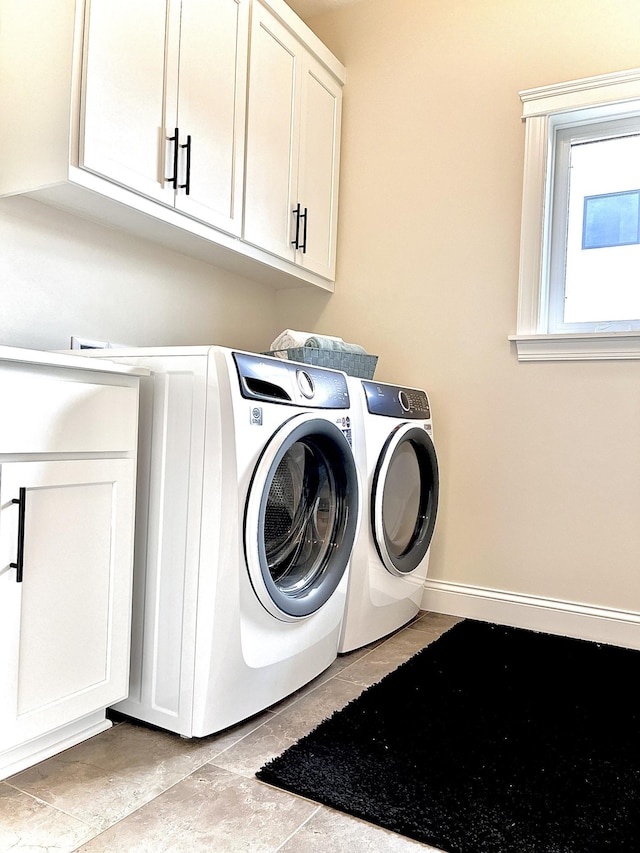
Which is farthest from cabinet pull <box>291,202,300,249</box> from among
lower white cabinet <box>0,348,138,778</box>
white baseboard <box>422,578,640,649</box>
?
white baseboard <box>422,578,640,649</box>

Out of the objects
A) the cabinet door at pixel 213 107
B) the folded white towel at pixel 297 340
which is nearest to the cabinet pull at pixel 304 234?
the cabinet door at pixel 213 107

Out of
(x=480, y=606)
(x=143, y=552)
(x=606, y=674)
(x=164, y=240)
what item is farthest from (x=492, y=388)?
(x=143, y=552)

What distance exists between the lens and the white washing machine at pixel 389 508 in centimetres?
205

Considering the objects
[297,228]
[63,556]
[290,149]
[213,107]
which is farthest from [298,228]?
[63,556]

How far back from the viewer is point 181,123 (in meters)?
1.93

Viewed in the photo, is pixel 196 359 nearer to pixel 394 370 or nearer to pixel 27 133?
pixel 27 133

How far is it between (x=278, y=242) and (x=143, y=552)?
133cm

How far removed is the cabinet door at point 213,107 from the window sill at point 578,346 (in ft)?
3.68

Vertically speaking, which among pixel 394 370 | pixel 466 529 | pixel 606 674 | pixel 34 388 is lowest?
pixel 606 674

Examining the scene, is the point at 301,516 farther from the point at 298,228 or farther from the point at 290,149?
the point at 290,149

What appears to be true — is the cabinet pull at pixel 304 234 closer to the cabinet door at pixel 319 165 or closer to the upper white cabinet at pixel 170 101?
the cabinet door at pixel 319 165

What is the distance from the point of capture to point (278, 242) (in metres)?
2.44

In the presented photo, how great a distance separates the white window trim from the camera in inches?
92.8

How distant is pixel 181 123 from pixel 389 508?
4.43ft
